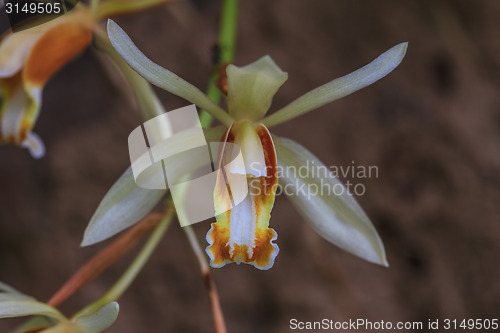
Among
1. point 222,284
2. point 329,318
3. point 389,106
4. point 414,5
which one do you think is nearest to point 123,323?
point 222,284

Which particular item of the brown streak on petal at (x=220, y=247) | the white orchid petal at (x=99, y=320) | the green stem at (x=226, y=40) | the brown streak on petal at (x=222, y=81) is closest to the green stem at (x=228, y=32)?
the green stem at (x=226, y=40)

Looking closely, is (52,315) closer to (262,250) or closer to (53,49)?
(262,250)

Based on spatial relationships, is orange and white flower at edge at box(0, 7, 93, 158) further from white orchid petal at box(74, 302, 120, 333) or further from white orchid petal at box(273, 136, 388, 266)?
white orchid petal at box(273, 136, 388, 266)

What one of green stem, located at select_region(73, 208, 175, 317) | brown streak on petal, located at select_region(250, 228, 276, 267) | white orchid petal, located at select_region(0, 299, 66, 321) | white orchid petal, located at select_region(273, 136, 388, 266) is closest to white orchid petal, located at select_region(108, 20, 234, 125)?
white orchid petal, located at select_region(273, 136, 388, 266)

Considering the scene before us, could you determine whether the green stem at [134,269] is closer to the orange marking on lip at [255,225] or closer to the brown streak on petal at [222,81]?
the orange marking on lip at [255,225]

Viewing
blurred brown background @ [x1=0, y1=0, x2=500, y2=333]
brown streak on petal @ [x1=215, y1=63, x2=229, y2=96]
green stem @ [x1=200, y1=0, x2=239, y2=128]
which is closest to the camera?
brown streak on petal @ [x1=215, y1=63, x2=229, y2=96]

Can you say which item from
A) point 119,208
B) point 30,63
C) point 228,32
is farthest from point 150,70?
point 228,32

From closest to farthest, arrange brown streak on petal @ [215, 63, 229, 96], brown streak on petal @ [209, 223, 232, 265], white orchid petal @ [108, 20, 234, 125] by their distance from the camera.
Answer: white orchid petal @ [108, 20, 234, 125] → brown streak on petal @ [209, 223, 232, 265] → brown streak on petal @ [215, 63, 229, 96]

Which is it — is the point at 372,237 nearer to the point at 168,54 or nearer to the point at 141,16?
the point at 168,54
